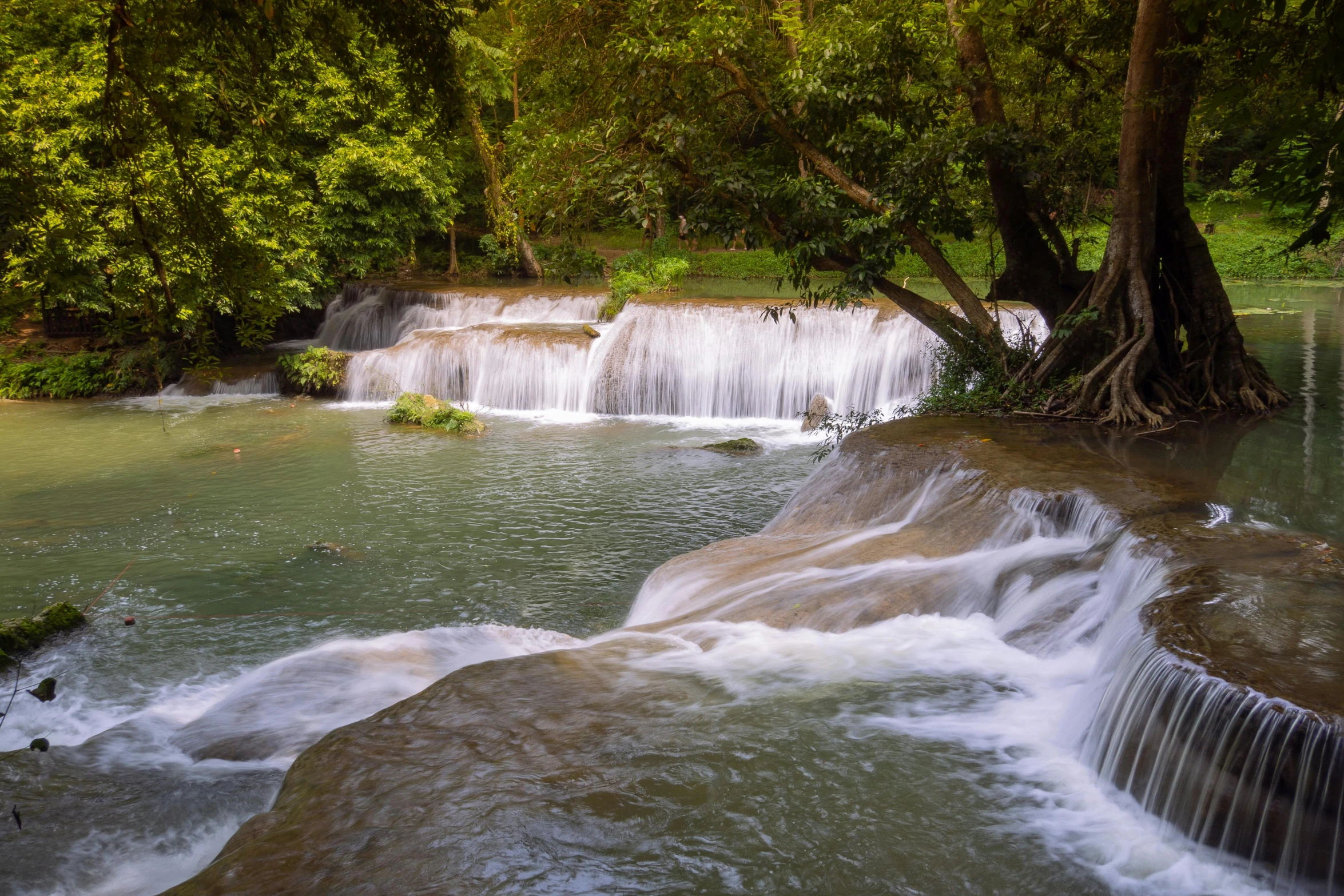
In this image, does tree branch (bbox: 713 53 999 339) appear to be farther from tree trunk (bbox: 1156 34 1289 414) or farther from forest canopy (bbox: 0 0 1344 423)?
tree trunk (bbox: 1156 34 1289 414)

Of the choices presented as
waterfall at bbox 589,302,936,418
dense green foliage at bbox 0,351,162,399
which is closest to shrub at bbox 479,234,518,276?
dense green foliage at bbox 0,351,162,399

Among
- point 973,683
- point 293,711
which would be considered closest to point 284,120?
point 293,711

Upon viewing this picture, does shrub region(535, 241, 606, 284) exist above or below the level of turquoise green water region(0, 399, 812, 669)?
above

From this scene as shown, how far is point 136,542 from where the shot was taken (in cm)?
1113

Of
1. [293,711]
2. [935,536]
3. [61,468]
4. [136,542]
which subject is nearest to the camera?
[293,711]

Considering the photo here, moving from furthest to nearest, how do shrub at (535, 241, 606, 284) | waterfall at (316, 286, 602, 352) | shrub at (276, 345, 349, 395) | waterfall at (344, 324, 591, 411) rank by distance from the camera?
waterfall at (316, 286, 602, 352) < shrub at (276, 345, 349, 395) < waterfall at (344, 324, 591, 411) < shrub at (535, 241, 606, 284)

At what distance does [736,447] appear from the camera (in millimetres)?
15070

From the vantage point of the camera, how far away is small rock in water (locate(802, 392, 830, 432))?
16.6 metres

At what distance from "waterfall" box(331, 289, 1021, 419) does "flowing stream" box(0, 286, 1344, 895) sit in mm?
3171

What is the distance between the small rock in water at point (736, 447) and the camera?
590 inches

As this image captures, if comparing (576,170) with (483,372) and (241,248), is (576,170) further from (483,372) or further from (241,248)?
(483,372)

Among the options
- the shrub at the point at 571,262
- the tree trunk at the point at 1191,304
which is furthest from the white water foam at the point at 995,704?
the tree trunk at the point at 1191,304

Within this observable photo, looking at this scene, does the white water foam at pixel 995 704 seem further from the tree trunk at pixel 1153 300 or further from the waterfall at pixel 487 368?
the waterfall at pixel 487 368

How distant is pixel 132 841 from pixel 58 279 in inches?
116
